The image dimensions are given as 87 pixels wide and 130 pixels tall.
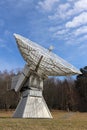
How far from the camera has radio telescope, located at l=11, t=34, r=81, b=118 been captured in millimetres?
35438

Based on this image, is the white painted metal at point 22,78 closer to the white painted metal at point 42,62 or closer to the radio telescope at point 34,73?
the radio telescope at point 34,73

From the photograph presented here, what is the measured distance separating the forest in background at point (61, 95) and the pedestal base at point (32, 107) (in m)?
46.1

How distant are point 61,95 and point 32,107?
185 ft

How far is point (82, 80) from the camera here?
3563 inches

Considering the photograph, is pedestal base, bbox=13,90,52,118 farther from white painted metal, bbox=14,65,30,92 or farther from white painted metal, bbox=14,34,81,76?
white painted metal, bbox=14,34,81,76

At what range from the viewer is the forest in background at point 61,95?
8594 centimetres

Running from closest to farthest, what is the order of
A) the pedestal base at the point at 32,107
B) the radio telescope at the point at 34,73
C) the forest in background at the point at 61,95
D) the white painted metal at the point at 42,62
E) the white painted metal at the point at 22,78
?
the white painted metal at the point at 42,62, the radio telescope at the point at 34,73, the pedestal base at the point at 32,107, the white painted metal at the point at 22,78, the forest in background at the point at 61,95

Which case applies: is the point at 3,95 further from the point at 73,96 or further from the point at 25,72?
the point at 25,72

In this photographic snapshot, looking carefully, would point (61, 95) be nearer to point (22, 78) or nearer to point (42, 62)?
point (22, 78)

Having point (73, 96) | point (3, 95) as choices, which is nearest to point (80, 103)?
point (73, 96)

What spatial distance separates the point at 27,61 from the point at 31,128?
13.8 m

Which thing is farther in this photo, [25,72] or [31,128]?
[25,72]

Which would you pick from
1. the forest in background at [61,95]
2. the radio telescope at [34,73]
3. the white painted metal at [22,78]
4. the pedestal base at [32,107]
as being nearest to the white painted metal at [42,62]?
the radio telescope at [34,73]

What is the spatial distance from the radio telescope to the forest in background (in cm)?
4611
